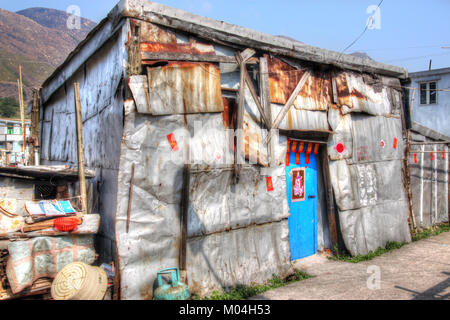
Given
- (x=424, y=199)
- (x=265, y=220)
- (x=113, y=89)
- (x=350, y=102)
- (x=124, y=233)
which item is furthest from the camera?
(x=424, y=199)

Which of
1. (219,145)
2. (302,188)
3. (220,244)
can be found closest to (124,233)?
(220,244)

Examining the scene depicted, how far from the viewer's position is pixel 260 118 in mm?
6242

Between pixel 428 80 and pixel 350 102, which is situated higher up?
pixel 428 80

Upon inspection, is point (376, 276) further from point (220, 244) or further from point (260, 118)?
point (260, 118)

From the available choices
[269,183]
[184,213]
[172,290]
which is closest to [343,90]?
[269,183]

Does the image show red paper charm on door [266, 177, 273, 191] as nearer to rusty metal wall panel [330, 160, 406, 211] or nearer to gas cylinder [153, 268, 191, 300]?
rusty metal wall panel [330, 160, 406, 211]

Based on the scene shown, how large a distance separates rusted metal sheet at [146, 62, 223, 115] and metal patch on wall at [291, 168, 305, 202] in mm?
2592

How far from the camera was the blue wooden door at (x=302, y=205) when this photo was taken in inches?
279

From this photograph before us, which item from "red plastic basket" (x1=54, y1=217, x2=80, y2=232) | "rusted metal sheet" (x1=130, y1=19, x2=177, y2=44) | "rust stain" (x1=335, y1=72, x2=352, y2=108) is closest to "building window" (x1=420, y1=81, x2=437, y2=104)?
"rust stain" (x1=335, y1=72, x2=352, y2=108)

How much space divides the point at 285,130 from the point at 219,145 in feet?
5.40

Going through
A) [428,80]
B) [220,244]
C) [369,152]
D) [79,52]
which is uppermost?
[428,80]

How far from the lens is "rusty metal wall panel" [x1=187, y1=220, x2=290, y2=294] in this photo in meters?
5.31

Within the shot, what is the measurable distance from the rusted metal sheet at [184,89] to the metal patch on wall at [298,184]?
2592 mm

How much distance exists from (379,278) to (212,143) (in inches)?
165
